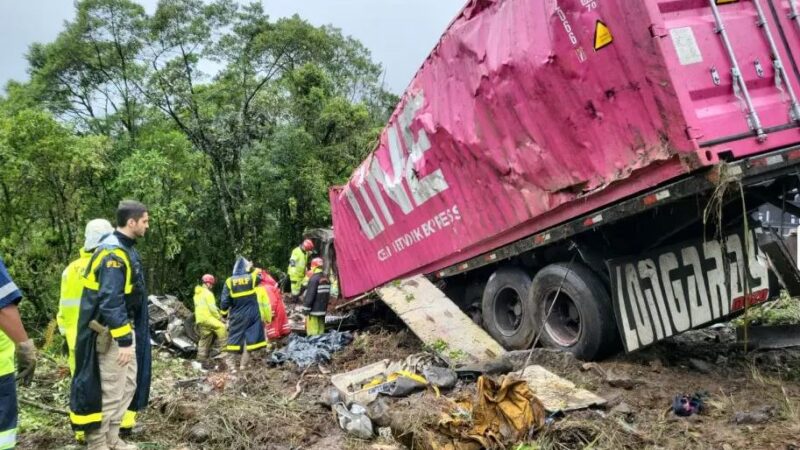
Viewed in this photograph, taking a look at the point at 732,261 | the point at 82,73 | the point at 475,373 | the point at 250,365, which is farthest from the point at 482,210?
the point at 82,73

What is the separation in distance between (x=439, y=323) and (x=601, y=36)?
313 cm

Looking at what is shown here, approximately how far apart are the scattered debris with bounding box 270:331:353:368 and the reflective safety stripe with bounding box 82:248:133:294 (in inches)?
117

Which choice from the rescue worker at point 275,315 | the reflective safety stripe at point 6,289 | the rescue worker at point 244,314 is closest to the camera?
the reflective safety stripe at point 6,289

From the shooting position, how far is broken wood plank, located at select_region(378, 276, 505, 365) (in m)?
5.55

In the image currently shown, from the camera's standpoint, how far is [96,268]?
3758 mm

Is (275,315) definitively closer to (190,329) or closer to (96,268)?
(190,329)

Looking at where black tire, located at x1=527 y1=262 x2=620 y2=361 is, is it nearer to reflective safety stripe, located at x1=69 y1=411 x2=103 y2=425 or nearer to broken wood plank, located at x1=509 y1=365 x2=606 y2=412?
broken wood plank, located at x1=509 y1=365 x2=606 y2=412

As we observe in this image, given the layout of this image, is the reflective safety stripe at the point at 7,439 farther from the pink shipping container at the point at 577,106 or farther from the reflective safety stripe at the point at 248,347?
the reflective safety stripe at the point at 248,347

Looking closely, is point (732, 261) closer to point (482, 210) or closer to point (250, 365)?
point (482, 210)

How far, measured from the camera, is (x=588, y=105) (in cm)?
420

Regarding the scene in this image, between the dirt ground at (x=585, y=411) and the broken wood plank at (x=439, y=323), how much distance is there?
1.86 ft

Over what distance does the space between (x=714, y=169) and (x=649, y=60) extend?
2.47 ft

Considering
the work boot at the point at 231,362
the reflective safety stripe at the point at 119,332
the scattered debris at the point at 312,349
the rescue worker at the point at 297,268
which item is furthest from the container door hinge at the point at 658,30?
the rescue worker at the point at 297,268

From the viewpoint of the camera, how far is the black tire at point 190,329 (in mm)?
9312
